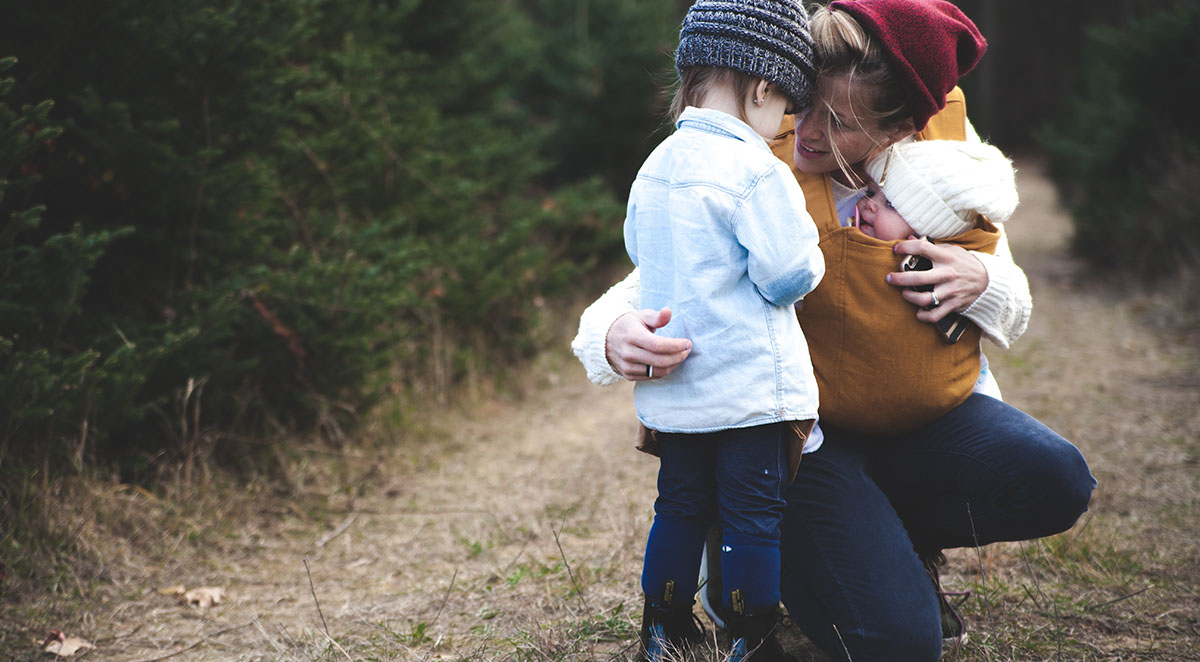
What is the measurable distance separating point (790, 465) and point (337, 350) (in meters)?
2.29

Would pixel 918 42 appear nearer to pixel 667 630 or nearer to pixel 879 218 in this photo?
pixel 879 218

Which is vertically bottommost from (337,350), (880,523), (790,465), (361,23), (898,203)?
(337,350)

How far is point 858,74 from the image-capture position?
194 centimetres

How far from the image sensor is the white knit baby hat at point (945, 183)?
196cm

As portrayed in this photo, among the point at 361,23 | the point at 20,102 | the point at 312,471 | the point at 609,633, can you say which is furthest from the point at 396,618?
the point at 361,23

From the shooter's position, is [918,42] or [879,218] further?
[879,218]

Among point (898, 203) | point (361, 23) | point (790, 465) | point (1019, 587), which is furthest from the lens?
point (361, 23)

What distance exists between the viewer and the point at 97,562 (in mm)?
2854

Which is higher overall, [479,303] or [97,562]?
[479,303]

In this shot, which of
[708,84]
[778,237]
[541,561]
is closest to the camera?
[778,237]

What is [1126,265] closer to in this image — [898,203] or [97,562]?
[898,203]

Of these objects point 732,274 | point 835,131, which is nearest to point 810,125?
Result: point 835,131

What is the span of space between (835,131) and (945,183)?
0.27m

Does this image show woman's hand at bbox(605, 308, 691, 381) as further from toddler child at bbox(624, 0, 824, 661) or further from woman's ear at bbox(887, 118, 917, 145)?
woman's ear at bbox(887, 118, 917, 145)
